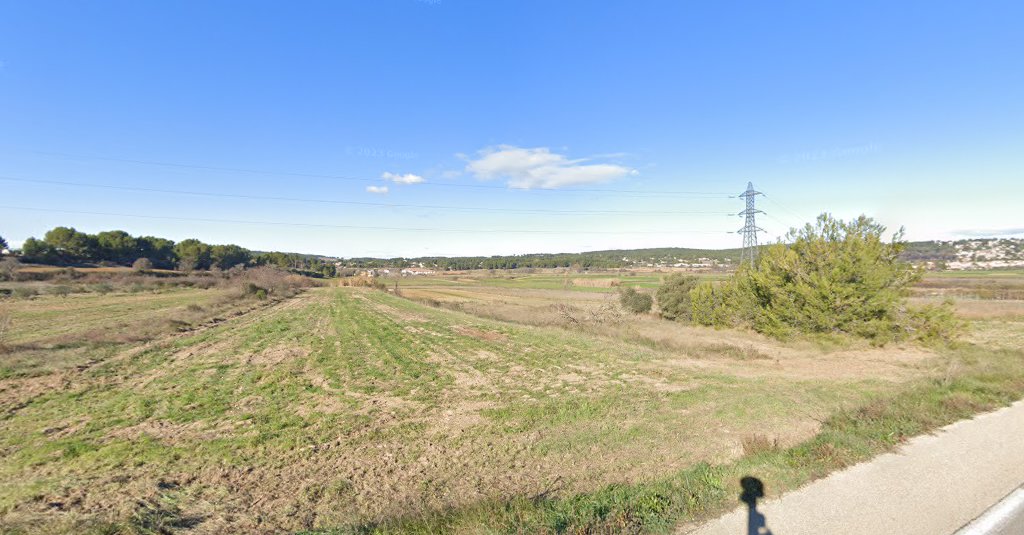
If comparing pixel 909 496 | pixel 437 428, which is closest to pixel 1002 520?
pixel 909 496

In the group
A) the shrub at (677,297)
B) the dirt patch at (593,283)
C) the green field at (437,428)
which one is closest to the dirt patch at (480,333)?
the green field at (437,428)

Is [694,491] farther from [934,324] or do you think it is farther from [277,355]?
[934,324]

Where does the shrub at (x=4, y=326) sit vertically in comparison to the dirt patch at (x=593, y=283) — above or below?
above

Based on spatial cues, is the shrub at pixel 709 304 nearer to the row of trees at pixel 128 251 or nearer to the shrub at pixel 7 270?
the shrub at pixel 7 270

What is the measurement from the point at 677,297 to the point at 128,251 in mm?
115686

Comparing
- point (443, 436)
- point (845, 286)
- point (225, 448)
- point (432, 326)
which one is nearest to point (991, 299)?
point (845, 286)

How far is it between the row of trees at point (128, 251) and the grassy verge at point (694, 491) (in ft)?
343

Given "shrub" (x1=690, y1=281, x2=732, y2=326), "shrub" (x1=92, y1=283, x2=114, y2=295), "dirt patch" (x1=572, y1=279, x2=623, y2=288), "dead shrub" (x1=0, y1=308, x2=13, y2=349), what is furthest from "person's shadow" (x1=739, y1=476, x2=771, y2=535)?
"dirt patch" (x1=572, y1=279, x2=623, y2=288)

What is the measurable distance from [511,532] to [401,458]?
4.73m

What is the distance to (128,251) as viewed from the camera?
89.8m

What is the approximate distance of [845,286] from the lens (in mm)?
20656

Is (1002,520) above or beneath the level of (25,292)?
beneath

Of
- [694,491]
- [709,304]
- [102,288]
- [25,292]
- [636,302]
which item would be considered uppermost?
[25,292]

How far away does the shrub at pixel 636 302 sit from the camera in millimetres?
43000
